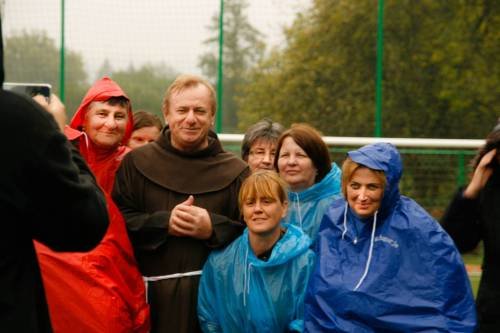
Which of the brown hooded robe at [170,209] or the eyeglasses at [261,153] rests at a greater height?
the eyeglasses at [261,153]

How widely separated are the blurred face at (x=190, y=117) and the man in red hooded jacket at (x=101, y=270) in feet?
1.14

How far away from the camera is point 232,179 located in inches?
175

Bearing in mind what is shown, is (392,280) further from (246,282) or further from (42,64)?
(42,64)

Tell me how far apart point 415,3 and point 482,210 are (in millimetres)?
11694

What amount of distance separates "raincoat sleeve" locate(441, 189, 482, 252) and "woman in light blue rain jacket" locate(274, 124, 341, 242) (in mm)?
671

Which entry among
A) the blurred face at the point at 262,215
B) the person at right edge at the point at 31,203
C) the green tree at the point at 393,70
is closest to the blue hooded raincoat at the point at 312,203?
the blurred face at the point at 262,215

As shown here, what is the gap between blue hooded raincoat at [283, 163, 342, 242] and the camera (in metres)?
4.54

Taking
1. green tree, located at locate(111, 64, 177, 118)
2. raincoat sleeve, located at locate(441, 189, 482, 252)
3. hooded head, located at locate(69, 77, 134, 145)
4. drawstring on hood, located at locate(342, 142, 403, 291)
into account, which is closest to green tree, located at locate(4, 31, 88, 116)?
green tree, located at locate(111, 64, 177, 118)

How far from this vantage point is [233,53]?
42.9 ft

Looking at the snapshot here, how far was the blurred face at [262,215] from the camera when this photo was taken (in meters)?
4.20

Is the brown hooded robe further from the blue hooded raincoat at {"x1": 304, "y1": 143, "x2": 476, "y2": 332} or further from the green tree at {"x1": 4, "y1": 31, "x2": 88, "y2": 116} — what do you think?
the green tree at {"x1": 4, "y1": 31, "x2": 88, "y2": 116}

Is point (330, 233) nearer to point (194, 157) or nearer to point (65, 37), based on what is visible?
point (194, 157)

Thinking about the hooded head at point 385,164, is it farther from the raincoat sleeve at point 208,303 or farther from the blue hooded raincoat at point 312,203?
the raincoat sleeve at point 208,303

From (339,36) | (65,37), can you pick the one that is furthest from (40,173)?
(339,36)
